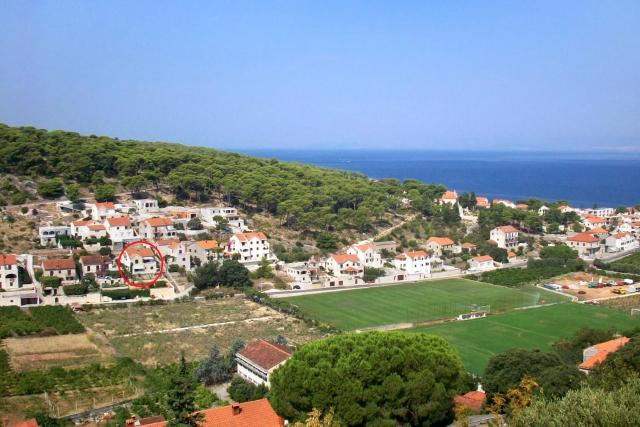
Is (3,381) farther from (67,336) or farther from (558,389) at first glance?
(558,389)

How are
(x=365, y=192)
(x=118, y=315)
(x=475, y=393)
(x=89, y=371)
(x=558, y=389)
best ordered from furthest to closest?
1. (x=365, y=192)
2. (x=118, y=315)
3. (x=89, y=371)
4. (x=475, y=393)
5. (x=558, y=389)

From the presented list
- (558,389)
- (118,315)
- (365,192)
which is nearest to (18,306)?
(118,315)

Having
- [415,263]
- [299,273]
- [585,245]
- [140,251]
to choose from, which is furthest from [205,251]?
[585,245]

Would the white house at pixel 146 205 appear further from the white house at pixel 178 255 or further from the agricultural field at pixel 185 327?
the agricultural field at pixel 185 327

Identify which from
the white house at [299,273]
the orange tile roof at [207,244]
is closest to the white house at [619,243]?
the white house at [299,273]

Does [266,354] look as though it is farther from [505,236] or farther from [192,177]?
[505,236]

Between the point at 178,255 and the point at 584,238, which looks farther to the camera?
the point at 584,238

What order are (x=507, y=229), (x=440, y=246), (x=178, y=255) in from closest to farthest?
(x=178, y=255)
(x=440, y=246)
(x=507, y=229)
